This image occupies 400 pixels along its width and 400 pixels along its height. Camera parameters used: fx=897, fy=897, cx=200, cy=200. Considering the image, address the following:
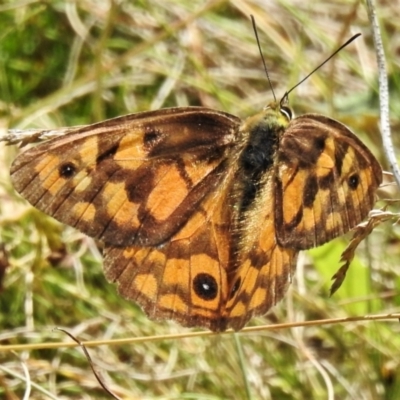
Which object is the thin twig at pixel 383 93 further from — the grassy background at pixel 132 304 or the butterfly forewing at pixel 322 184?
the grassy background at pixel 132 304

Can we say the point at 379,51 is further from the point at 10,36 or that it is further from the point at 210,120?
the point at 10,36

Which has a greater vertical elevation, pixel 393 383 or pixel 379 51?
pixel 379 51

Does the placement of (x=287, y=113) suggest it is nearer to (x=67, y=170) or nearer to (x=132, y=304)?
(x=67, y=170)

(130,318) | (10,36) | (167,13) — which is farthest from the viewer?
(167,13)

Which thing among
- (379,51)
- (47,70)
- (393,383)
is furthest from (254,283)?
(47,70)

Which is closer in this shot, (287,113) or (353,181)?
(353,181)

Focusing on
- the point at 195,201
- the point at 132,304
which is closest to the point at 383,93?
the point at 195,201

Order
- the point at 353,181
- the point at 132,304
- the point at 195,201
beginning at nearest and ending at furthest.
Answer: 1. the point at 353,181
2. the point at 195,201
3. the point at 132,304
